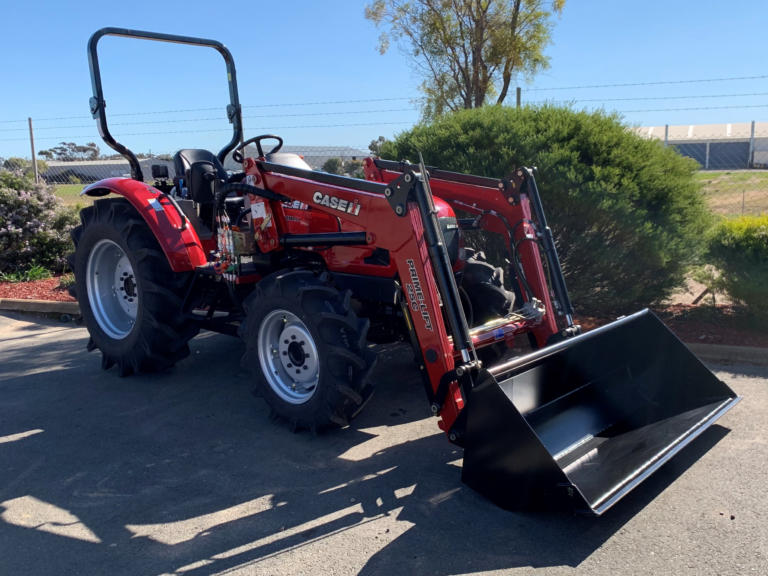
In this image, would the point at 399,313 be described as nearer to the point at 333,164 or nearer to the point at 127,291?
the point at 127,291

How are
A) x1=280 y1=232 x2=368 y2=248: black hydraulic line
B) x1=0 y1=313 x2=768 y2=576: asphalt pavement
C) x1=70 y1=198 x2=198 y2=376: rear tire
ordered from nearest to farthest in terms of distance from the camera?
x1=0 y1=313 x2=768 y2=576: asphalt pavement < x1=280 y1=232 x2=368 y2=248: black hydraulic line < x1=70 y1=198 x2=198 y2=376: rear tire

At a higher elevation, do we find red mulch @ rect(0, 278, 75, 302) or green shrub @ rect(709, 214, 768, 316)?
green shrub @ rect(709, 214, 768, 316)

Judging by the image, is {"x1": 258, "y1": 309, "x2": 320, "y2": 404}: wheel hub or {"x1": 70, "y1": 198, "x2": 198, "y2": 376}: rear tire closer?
{"x1": 258, "y1": 309, "x2": 320, "y2": 404}: wheel hub

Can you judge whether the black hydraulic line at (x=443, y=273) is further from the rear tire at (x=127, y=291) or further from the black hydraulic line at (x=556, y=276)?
the rear tire at (x=127, y=291)

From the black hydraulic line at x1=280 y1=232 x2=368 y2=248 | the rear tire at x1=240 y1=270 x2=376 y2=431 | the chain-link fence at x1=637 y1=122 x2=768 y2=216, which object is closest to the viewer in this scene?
the rear tire at x1=240 y1=270 x2=376 y2=431

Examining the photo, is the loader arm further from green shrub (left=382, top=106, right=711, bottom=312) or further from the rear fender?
the rear fender

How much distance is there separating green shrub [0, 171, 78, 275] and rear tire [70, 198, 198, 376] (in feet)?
16.7

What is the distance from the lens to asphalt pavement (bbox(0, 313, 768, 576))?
3.05 meters

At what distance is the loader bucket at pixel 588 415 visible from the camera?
3172 mm

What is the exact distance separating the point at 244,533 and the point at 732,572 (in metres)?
2.24

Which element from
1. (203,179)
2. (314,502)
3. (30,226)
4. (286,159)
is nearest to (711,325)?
(286,159)

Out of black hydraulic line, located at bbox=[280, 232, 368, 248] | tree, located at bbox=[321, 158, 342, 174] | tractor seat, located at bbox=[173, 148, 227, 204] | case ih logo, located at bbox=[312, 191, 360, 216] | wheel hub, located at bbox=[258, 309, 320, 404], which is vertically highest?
tree, located at bbox=[321, 158, 342, 174]

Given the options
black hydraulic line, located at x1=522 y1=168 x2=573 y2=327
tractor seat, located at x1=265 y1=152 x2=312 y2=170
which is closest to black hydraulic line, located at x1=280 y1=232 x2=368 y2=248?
tractor seat, located at x1=265 y1=152 x2=312 y2=170

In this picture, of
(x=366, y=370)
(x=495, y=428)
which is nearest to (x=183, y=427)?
(x=366, y=370)
